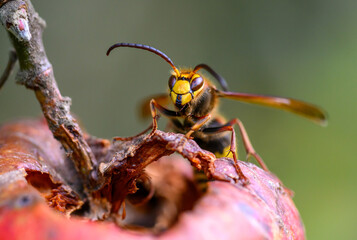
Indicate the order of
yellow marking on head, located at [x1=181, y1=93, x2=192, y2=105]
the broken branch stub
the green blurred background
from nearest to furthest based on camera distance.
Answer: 1. the broken branch stub
2. yellow marking on head, located at [x1=181, y1=93, x2=192, y2=105]
3. the green blurred background

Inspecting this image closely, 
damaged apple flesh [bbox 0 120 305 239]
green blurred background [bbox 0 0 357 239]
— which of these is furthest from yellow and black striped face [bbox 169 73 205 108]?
green blurred background [bbox 0 0 357 239]

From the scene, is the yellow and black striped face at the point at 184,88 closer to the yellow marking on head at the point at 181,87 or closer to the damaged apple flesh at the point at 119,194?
the yellow marking on head at the point at 181,87

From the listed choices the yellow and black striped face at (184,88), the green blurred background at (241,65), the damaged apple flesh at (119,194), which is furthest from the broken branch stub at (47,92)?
the green blurred background at (241,65)

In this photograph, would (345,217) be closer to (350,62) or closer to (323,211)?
(323,211)

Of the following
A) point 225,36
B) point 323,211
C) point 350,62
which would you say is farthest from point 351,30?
point 323,211

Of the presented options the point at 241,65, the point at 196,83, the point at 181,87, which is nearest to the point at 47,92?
the point at 181,87

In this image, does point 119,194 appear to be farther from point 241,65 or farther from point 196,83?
point 241,65

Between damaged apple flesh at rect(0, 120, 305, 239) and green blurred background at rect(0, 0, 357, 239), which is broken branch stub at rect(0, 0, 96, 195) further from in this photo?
green blurred background at rect(0, 0, 357, 239)
